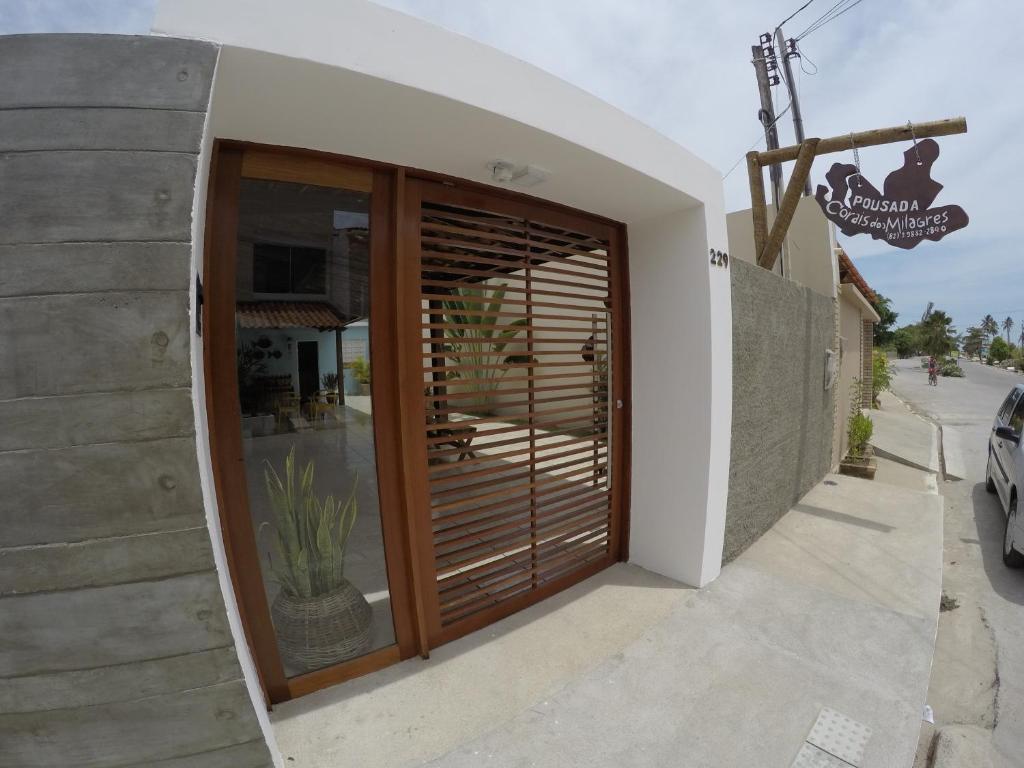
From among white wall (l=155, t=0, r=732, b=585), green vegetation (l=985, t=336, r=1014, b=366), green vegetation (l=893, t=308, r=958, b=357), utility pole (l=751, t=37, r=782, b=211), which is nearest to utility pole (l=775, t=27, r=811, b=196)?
utility pole (l=751, t=37, r=782, b=211)

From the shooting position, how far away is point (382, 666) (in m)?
2.59

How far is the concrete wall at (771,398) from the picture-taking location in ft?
12.5

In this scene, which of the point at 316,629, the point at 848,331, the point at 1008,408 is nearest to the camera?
the point at 316,629

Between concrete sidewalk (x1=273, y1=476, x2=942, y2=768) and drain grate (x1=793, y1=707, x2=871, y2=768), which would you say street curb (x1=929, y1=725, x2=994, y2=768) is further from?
drain grate (x1=793, y1=707, x2=871, y2=768)

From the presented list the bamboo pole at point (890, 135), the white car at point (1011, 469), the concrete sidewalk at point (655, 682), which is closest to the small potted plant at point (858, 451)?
the white car at point (1011, 469)

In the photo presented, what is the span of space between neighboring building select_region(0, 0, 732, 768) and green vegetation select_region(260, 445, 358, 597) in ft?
0.06

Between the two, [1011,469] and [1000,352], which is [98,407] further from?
[1000,352]

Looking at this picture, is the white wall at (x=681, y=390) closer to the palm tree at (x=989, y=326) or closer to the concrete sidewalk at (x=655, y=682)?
the concrete sidewalk at (x=655, y=682)

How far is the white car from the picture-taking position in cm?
410

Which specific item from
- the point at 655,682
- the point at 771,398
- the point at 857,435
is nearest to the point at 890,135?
the point at 771,398

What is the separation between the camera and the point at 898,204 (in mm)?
3955

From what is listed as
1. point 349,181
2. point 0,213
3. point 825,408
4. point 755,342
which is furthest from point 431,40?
point 825,408

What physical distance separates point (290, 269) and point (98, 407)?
200cm

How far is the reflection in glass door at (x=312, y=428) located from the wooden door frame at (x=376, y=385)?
75 mm
